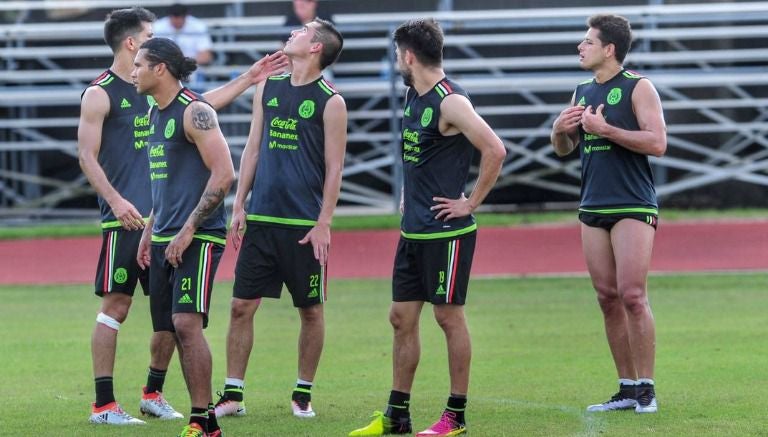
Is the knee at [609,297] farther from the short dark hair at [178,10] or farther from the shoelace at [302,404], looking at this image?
the short dark hair at [178,10]

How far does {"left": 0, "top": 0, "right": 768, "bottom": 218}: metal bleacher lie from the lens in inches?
786

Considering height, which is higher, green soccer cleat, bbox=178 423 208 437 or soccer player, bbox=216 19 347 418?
soccer player, bbox=216 19 347 418

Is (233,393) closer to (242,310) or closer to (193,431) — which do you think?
(242,310)

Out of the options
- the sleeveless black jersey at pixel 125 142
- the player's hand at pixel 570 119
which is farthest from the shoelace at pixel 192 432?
the player's hand at pixel 570 119

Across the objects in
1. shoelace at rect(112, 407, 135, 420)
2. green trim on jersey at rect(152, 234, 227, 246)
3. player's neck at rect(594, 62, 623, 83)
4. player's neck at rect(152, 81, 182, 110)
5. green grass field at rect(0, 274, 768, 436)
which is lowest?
green grass field at rect(0, 274, 768, 436)

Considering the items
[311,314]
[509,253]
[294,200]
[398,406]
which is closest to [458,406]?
[398,406]

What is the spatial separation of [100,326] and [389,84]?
1255 cm

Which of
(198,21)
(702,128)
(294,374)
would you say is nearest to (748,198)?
(702,128)

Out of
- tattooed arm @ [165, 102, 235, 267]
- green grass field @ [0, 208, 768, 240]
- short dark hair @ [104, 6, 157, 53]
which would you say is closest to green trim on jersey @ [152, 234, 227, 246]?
tattooed arm @ [165, 102, 235, 267]

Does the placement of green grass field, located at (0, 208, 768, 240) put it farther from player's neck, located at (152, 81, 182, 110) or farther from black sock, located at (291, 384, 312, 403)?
player's neck, located at (152, 81, 182, 110)

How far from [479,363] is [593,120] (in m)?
2.64

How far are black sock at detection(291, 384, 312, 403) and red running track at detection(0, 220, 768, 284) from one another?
7766mm

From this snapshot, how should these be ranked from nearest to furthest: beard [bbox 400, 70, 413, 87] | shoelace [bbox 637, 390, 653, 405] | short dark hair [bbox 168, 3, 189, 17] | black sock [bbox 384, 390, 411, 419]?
black sock [bbox 384, 390, 411, 419] → beard [bbox 400, 70, 413, 87] → shoelace [bbox 637, 390, 653, 405] → short dark hair [bbox 168, 3, 189, 17]

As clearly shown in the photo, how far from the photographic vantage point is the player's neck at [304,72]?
26.3ft
